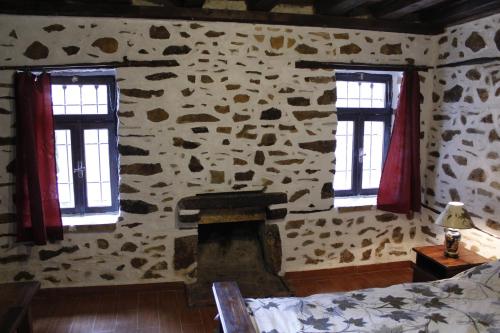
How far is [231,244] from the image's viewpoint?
420cm

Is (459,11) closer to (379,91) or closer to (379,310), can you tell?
(379,91)

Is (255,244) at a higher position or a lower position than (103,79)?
lower

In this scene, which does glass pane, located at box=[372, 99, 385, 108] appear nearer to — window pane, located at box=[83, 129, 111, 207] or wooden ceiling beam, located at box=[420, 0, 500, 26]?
wooden ceiling beam, located at box=[420, 0, 500, 26]

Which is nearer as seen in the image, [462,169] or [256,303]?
[256,303]

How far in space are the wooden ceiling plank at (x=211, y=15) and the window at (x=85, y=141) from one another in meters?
0.61

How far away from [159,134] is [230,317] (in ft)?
6.54

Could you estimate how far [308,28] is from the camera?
12.7ft

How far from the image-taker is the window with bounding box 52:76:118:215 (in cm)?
382

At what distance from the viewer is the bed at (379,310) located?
2.15m

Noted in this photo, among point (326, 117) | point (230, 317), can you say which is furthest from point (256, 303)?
point (326, 117)

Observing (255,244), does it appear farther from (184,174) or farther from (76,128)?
(76,128)

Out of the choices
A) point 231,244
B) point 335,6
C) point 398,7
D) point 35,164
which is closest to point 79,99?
point 35,164

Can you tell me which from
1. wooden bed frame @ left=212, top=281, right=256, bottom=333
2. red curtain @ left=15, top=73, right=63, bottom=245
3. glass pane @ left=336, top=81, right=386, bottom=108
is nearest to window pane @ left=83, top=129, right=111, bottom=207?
red curtain @ left=15, top=73, right=63, bottom=245

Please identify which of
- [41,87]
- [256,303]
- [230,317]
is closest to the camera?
[230,317]
